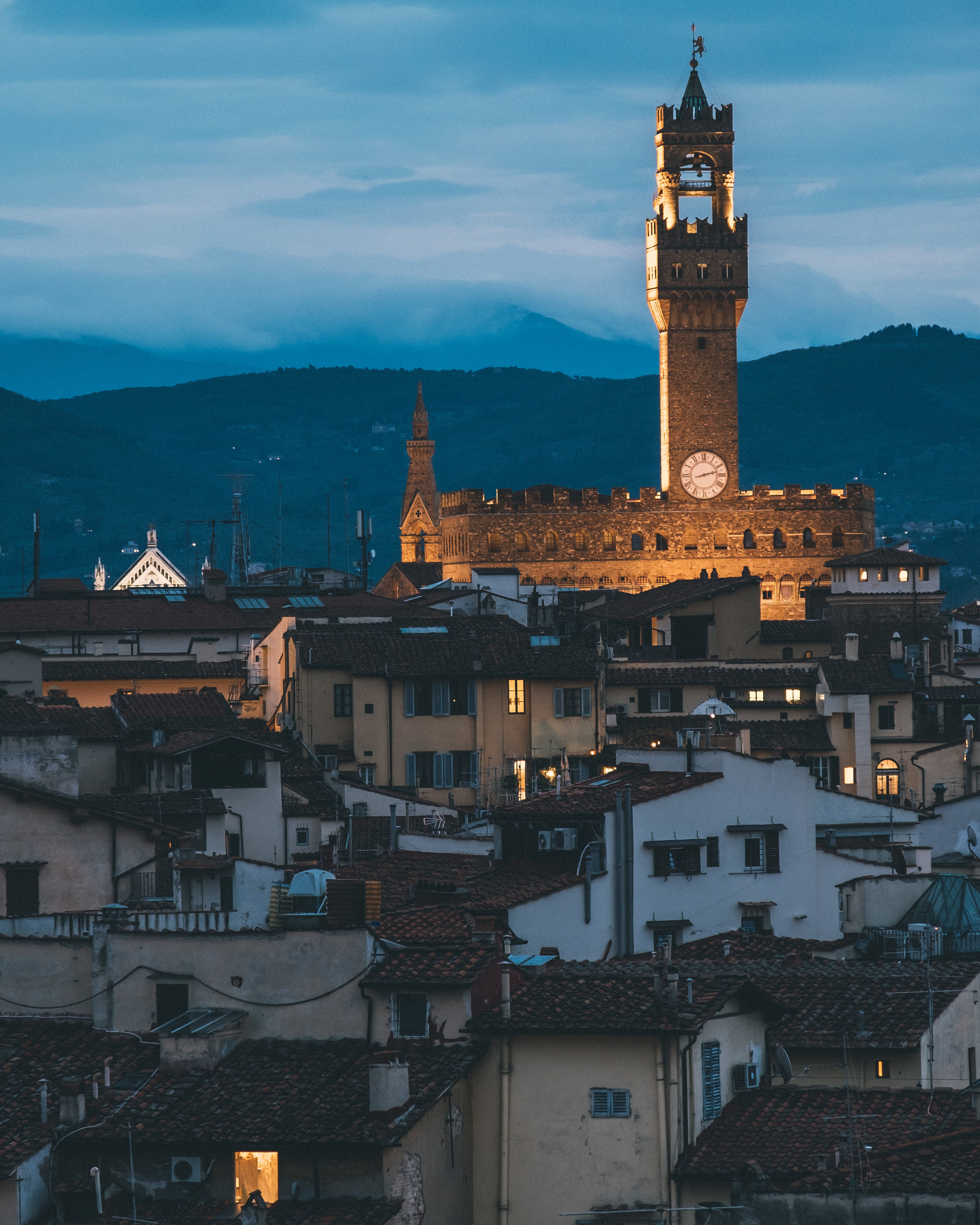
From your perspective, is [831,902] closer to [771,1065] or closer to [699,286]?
[771,1065]

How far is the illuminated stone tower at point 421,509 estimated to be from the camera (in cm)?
16488

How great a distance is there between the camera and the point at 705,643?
249ft

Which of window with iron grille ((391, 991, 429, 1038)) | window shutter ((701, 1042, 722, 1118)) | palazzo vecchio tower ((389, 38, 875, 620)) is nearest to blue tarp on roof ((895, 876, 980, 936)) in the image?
window shutter ((701, 1042, 722, 1118))

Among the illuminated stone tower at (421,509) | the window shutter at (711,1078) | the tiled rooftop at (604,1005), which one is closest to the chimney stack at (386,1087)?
the tiled rooftop at (604,1005)

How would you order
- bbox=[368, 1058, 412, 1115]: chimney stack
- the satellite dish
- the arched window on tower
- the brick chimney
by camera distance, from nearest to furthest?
bbox=[368, 1058, 412, 1115]: chimney stack < the satellite dish < the arched window on tower < the brick chimney

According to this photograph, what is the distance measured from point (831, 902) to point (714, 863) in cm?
275

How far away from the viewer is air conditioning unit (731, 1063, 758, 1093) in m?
25.7

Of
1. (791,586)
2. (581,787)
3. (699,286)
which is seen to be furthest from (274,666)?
(699,286)

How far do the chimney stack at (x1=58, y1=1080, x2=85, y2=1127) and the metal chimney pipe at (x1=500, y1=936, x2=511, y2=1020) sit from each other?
3947mm

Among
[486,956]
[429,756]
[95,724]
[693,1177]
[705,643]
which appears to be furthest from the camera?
[705,643]

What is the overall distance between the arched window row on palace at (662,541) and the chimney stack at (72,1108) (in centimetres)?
9546

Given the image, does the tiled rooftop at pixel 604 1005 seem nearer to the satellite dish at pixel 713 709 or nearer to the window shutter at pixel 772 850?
the window shutter at pixel 772 850

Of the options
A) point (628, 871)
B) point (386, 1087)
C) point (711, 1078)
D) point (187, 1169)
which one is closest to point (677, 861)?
point (628, 871)

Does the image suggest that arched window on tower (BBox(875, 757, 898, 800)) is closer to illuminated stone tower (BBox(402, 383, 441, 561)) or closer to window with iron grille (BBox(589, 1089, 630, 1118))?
window with iron grille (BBox(589, 1089, 630, 1118))
